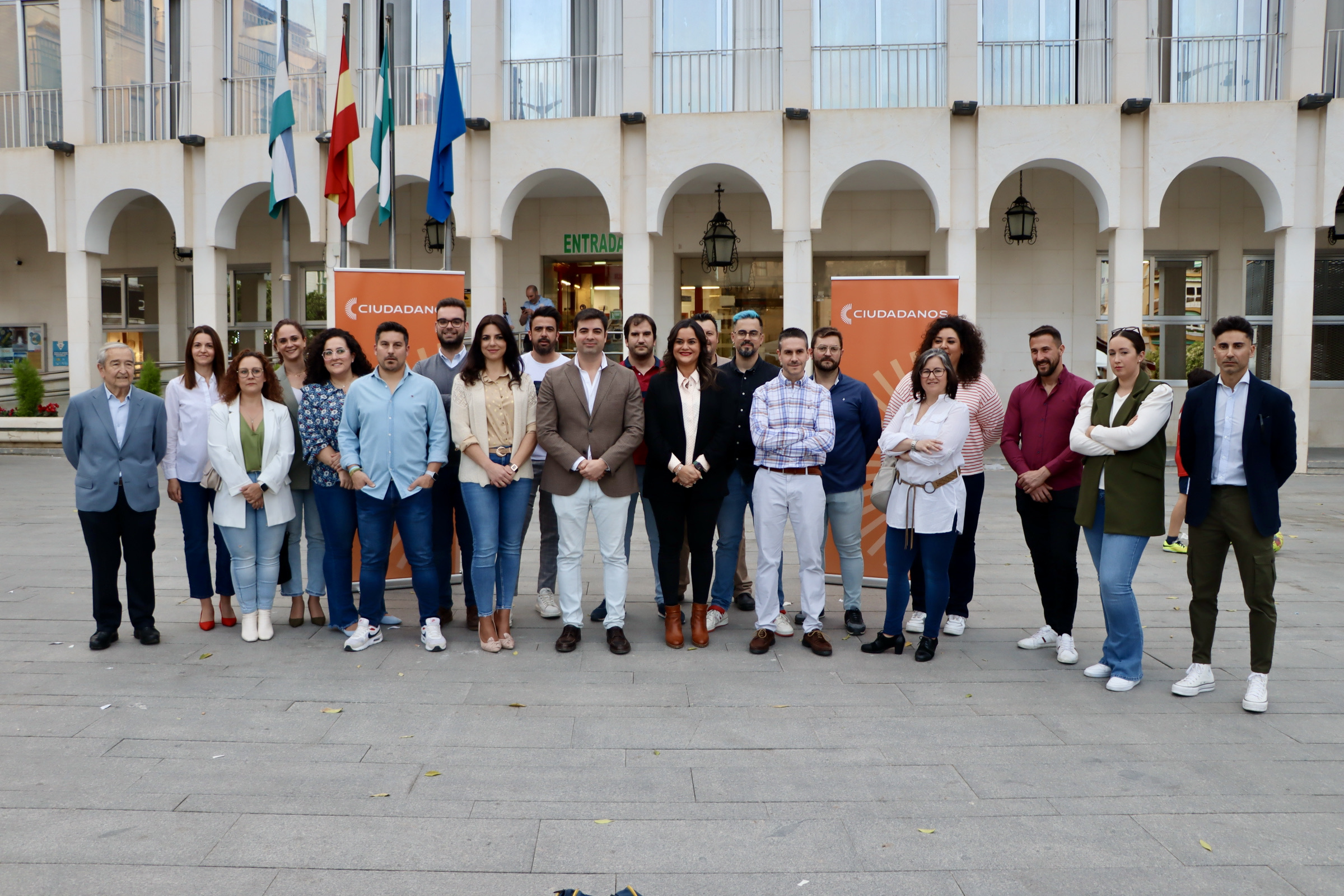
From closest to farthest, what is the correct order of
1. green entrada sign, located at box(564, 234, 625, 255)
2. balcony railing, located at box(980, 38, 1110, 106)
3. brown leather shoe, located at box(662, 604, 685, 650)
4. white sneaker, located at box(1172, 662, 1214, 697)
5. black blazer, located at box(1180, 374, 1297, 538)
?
black blazer, located at box(1180, 374, 1297, 538) → white sneaker, located at box(1172, 662, 1214, 697) → brown leather shoe, located at box(662, 604, 685, 650) → balcony railing, located at box(980, 38, 1110, 106) → green entrada sign, located at box(564, 234, 625, 255)

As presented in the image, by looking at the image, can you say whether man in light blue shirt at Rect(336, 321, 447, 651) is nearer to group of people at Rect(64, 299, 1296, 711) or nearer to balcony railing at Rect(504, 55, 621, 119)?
group of people at Rect(64, 299, 1296, 711)

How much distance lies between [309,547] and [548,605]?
162cm

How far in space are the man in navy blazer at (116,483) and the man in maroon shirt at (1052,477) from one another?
5.20m

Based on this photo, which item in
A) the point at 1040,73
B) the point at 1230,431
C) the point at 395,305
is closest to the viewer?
the point at 1230,431

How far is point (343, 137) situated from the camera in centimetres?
1147

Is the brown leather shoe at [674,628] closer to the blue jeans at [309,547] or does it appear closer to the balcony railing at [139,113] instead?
the blue jeans at [309,547]

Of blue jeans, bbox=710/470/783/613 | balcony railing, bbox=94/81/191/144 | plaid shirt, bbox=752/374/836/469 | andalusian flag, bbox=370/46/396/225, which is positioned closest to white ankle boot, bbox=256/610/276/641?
blue jeans, bbox=710/470/783/613

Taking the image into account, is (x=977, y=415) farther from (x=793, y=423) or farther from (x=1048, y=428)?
(x=793, y=423)

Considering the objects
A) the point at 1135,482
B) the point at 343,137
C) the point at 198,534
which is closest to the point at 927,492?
the point at 1135,482

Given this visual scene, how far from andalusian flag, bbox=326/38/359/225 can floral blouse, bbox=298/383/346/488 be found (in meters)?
6.43

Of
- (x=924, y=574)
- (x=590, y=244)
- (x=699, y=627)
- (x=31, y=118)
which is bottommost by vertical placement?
(x=699, y=627)

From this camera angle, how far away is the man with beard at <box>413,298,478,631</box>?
606 cm

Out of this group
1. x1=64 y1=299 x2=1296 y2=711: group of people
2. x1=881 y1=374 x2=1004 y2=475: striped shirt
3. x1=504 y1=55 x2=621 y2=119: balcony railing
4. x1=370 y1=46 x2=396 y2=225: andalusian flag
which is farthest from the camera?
x1=504 y1=55 x2=621 y2=119: balcony railing

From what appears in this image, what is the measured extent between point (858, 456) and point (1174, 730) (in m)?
2.42
